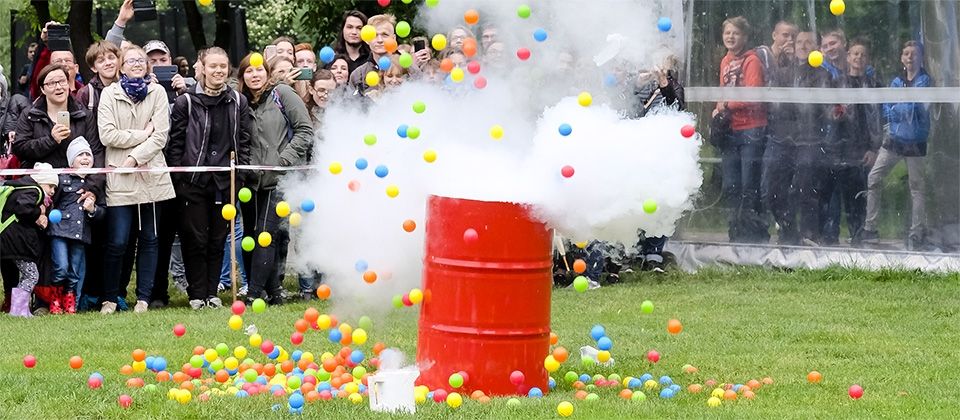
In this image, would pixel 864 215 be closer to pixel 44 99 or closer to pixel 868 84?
pixel 868 84

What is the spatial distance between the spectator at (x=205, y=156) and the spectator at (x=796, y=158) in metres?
4.77

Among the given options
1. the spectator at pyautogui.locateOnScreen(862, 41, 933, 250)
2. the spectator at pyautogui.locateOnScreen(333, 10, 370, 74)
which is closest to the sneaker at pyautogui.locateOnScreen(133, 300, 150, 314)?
the spectator at pyautogui.locateOnScreen(333, 10, 370, 74)

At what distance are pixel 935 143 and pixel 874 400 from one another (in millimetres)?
6129

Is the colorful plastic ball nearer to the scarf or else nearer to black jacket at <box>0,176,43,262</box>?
the scarf

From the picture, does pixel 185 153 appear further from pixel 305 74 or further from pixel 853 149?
pixel 853 149

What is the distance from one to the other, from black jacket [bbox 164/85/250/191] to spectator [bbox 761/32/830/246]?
4.82 meters

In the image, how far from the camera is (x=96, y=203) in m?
11.5

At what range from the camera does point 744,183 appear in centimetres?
1384

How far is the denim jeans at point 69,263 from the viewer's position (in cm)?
1147

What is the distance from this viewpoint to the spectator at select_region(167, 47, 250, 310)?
11.7 metres

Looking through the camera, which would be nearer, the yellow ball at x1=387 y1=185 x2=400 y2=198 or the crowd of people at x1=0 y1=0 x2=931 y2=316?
the yellow ball at x1=387 y1=185 x2=400 y2=198

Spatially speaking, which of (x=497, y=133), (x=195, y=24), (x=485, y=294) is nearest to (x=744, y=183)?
(x=497, y=133)

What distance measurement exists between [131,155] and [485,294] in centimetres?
501

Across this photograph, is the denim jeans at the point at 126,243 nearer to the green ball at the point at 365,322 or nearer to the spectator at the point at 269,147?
the spectator at the point at 269,147
